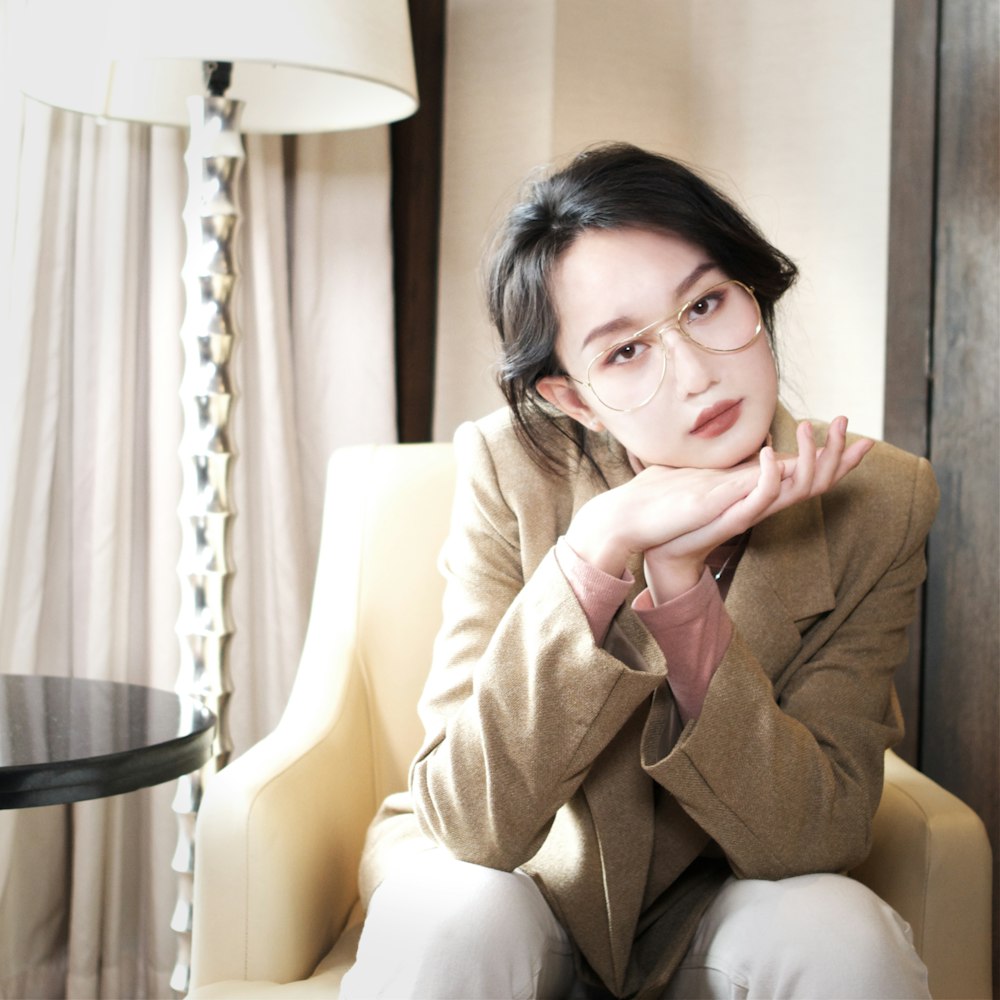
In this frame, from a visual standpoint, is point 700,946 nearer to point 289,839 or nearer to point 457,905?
point 457,905

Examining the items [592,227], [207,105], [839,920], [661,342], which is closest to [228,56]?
[207,105]

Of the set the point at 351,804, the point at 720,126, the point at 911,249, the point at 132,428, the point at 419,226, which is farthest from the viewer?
the point at 419,226

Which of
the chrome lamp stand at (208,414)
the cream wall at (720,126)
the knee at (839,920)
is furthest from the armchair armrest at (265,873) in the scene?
the cream wall at (720,126)

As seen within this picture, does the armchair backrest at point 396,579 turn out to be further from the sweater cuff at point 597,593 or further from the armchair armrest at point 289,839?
the sweater cuff at point 597,593

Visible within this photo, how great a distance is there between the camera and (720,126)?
7.29ft

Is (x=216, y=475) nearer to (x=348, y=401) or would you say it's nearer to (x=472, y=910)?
(x=348, y=401)

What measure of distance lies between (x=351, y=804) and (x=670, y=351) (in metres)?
0.73

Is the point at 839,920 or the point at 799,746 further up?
the point at 799,746

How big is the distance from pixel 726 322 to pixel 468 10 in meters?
1.41

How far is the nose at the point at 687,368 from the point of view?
1114 millimetres

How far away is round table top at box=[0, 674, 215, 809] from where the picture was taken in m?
1.22

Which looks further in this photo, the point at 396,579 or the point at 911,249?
the point at 911,249

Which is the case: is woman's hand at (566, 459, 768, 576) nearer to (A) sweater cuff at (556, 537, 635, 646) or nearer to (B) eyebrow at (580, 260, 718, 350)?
(A) sweater cuff at (556, 537, 635, 646)

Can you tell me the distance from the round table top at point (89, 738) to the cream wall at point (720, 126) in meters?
0.81
